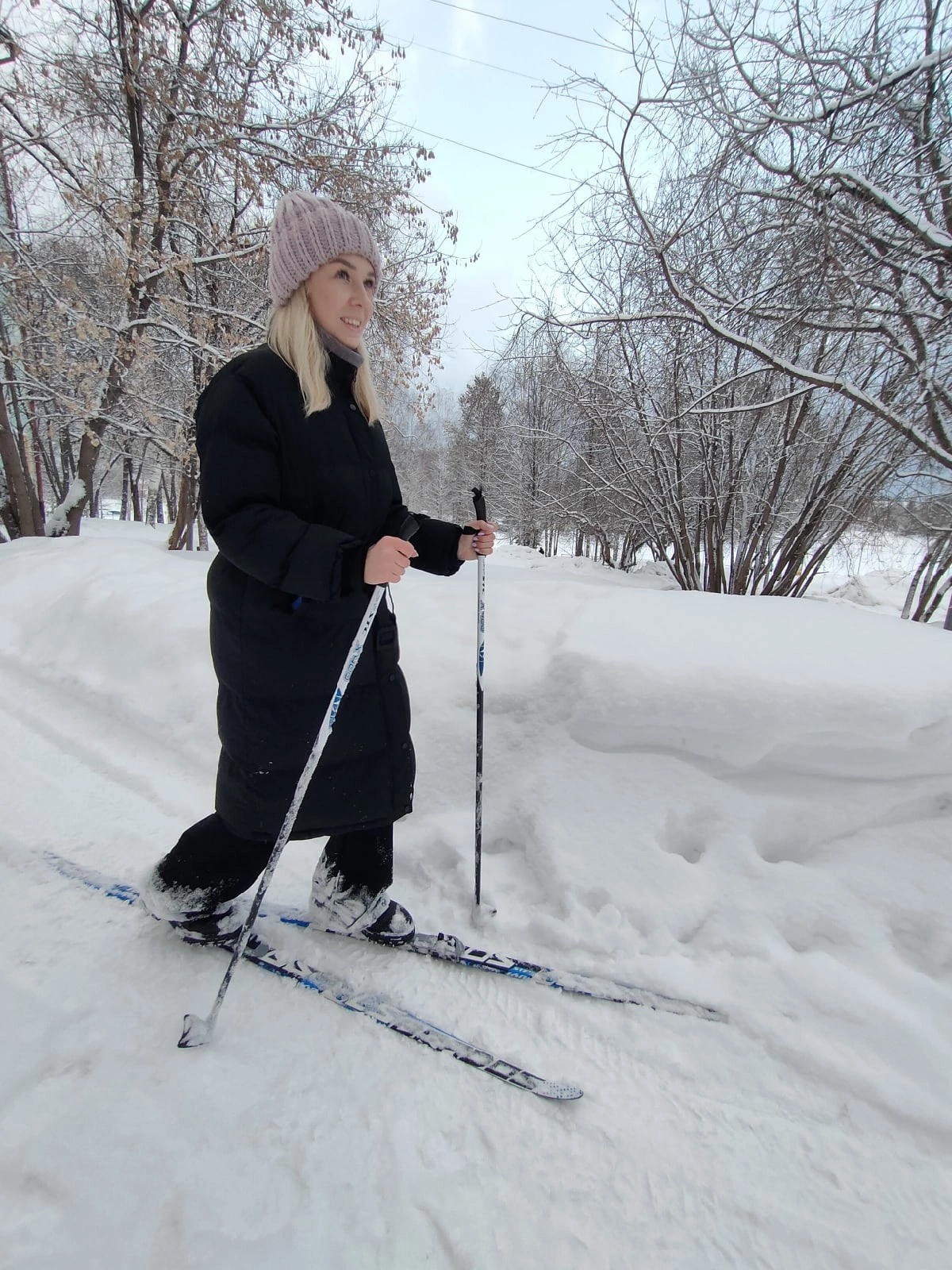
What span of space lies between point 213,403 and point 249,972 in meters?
1.69

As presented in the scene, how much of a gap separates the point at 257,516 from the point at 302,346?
0.52 metres

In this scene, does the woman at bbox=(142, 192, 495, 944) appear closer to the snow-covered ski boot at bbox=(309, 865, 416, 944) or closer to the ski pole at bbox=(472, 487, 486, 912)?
the snow-covered ski boot at bbox=(309, 865, 416, 944)

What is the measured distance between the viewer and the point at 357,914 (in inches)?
73.8

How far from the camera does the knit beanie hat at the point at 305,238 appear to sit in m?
1.49

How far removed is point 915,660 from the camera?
245 cm

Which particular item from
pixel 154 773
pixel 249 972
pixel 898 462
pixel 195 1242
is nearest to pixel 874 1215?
pixel 195 1242

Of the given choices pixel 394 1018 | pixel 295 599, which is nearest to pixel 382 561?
pixel 295 599

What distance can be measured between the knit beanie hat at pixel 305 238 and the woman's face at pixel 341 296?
20 mm

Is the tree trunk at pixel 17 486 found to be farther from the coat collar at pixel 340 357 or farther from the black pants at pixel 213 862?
the coat collar at pixel 340 357

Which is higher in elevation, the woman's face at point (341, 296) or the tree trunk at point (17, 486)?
the woman's face at point (341, 296)

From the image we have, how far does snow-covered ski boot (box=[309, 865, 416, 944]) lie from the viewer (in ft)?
6.17

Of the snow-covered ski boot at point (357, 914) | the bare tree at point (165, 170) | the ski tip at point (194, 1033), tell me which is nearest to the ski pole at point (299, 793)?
the ski tip at point (194, 1033)

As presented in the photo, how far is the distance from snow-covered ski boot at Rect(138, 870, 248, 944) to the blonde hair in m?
1.49

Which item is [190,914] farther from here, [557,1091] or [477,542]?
[477,542]
